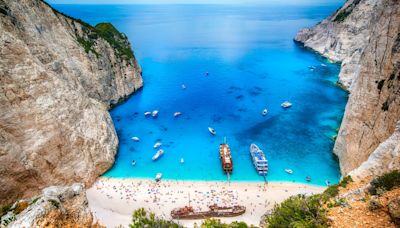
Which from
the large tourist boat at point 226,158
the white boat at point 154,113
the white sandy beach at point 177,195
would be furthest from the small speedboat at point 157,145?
the white boat at point 154,113

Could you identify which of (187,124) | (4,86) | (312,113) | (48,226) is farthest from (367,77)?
(4,86)

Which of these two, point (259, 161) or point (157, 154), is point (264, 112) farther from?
point (157, 154)

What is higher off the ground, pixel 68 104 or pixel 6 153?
pixel 68 104

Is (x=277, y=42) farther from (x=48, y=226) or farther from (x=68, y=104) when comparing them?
(x=48, y=226)

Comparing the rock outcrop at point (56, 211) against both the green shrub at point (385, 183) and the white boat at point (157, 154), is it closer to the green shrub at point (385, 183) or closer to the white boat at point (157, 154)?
the green shrub at point (385, 183)

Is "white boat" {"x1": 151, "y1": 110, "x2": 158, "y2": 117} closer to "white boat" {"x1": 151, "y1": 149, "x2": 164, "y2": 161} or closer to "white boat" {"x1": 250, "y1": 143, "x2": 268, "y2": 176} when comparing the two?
"white boat" {"x1": 151, "y1": 149, "x2": 164, "y2": 161}
